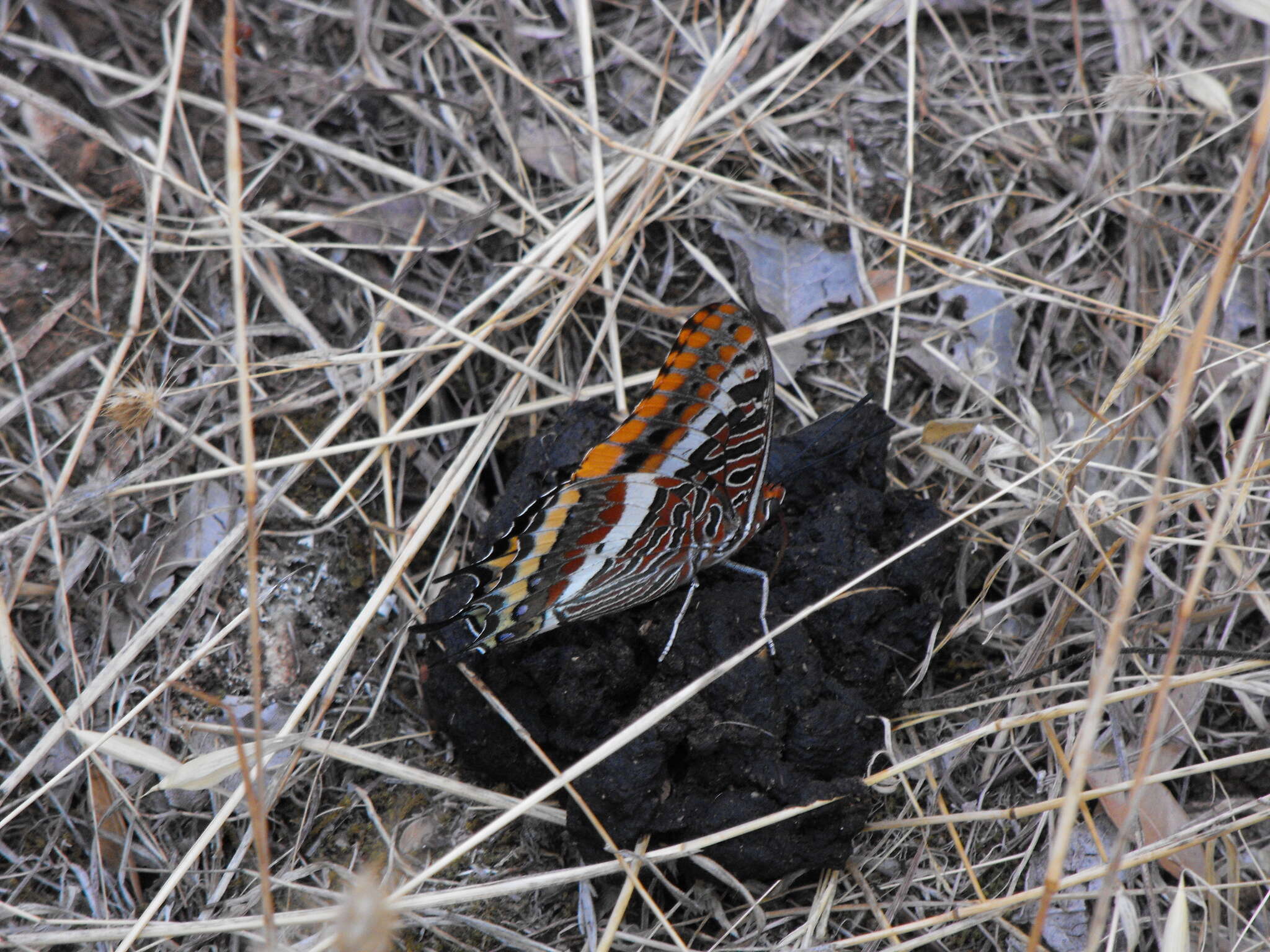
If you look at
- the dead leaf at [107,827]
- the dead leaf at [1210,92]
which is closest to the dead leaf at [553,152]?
the dead leaf at [1210,92]

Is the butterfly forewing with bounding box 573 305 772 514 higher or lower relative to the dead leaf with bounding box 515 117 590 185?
lower

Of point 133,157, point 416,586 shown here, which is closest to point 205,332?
point 133,157

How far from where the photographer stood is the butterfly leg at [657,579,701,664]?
6.81 ft

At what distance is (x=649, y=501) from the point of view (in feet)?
6.58

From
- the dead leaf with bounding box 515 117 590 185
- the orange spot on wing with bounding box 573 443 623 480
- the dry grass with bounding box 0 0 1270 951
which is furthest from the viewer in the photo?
the dead leaf with bounding box 515 117 590 185

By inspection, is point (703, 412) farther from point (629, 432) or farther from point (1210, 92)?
point (1210, 92)

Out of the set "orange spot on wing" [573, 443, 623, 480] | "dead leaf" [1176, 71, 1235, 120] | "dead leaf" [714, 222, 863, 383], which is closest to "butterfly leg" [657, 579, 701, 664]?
"orange spot on wing" [573, 443, 623, 480]

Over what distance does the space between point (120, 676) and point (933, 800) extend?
2.04 metres

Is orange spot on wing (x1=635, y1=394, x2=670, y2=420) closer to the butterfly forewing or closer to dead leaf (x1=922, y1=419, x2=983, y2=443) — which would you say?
the butterfly forewing

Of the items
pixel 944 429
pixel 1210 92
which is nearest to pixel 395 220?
pixel 944 429

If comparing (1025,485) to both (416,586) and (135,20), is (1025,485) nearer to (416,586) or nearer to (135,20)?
(416,586)

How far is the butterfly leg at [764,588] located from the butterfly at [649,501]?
12 centimetres

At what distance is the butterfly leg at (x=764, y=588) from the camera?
6.86 ft

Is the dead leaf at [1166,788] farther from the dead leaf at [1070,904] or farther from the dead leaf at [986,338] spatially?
the dead leaf at [986,338]
